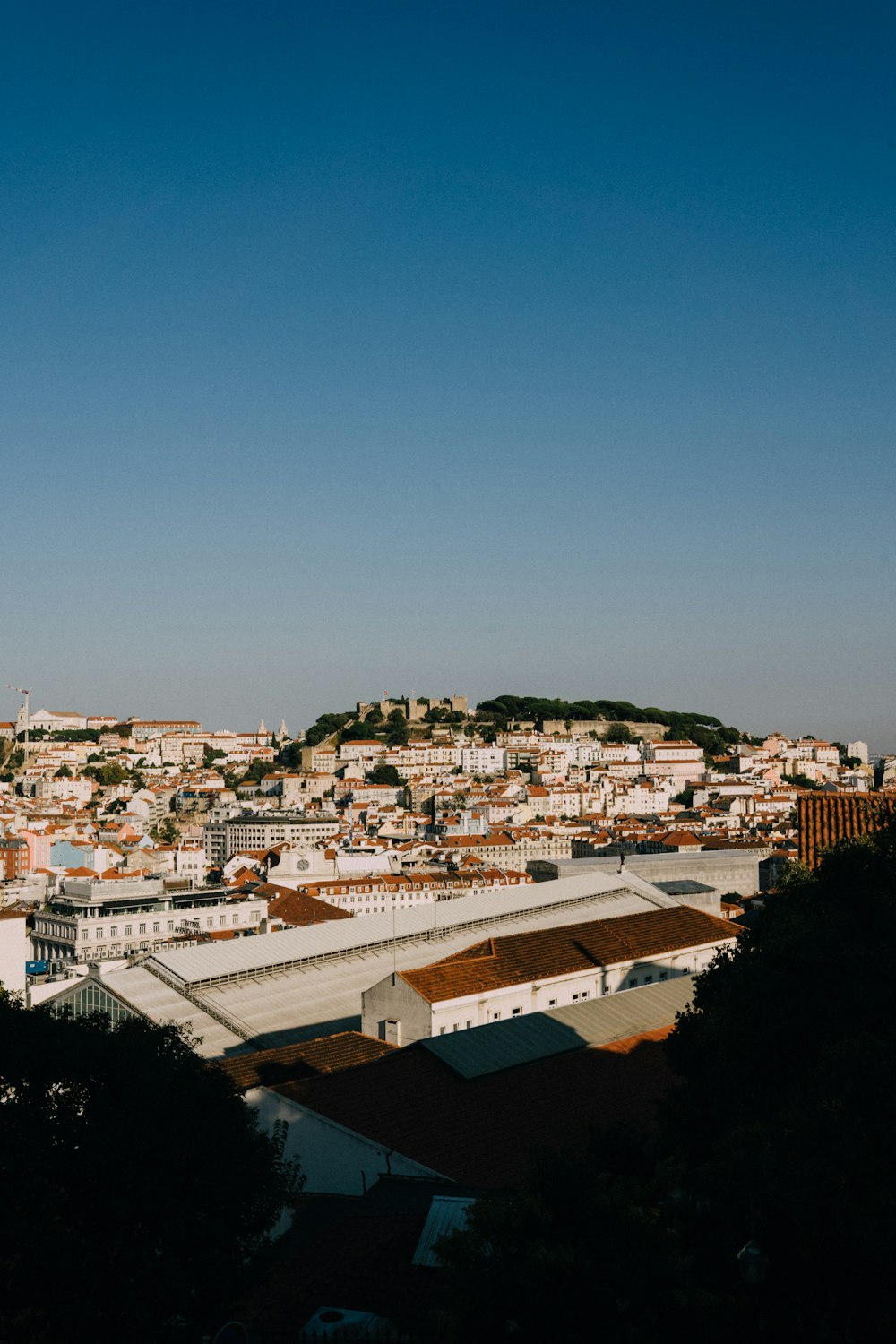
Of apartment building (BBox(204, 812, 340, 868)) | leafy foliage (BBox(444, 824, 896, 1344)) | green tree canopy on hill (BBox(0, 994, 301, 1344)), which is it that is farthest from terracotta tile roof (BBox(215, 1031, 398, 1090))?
apartment building (BBox(204, 812, 340, 868))

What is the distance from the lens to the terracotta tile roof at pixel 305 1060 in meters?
15.4

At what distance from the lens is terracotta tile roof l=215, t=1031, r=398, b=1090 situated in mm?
15352

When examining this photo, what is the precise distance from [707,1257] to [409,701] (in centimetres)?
11275

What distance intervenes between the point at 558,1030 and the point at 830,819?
581cm

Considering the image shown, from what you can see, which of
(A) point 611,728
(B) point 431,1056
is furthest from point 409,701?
(B) point 431,1056

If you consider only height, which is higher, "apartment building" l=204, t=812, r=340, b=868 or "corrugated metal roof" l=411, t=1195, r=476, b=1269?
"corrugated metal roof" l=411, t=1195, r=476, b=1269

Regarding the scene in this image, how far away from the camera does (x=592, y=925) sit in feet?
76.4

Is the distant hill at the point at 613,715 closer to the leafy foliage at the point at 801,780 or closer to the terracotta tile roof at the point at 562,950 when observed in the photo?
the leafy foliage at the point at 801,780

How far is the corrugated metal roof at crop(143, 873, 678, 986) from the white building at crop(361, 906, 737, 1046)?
13.5 feet

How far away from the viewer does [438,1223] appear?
30.7 ft

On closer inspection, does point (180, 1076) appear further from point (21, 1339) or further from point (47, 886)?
point (47, 886)

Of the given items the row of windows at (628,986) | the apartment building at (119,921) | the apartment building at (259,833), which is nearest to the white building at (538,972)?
the row of windows at (628,986)

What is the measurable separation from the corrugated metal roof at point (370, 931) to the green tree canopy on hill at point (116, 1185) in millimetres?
15077

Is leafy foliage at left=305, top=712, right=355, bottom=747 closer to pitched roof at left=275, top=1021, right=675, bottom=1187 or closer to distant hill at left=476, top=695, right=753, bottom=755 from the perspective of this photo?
distant hill at left=476, top=695, right=753, bottom=755
